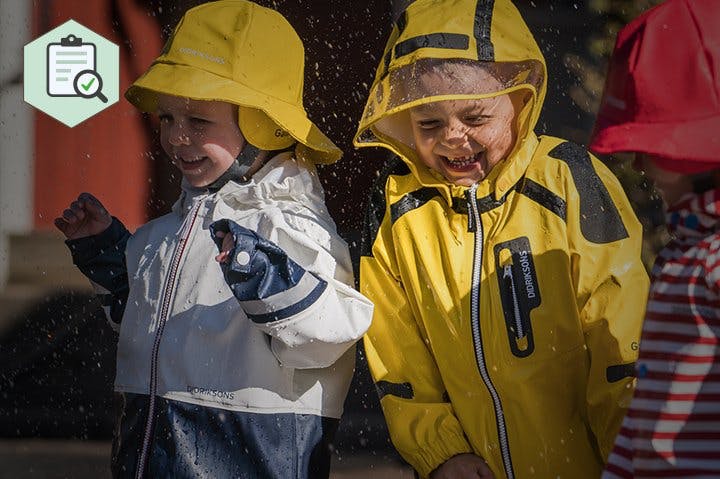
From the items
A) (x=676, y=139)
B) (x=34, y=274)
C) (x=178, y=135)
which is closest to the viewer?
(x=676, y=139)

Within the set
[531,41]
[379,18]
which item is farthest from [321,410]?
[379,18]

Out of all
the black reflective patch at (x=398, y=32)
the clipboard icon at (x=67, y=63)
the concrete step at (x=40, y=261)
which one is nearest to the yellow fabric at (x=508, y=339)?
the black reflective patch at (x=398, y=32)

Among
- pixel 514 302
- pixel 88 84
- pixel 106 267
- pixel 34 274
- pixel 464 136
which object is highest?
pixel 464 136

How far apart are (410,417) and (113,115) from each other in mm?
4311

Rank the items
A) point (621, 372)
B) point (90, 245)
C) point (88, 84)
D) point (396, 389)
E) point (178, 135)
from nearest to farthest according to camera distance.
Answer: point (621, 372) < point (396, 389) < point (178, 135) < point (90, 245) < point (88, 84)

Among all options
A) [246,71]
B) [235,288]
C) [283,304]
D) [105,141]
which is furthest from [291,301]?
[105,141]

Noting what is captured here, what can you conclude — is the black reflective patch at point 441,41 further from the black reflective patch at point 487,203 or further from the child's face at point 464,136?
the black reflective patch at point 487,203

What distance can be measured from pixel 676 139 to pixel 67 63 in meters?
4.81

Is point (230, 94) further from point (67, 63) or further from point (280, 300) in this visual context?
point (67, 63)

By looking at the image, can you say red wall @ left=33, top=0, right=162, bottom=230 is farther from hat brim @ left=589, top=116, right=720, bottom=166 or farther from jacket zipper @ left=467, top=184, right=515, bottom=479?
hat brim @ left=589, top=116, right=720, bottom=166

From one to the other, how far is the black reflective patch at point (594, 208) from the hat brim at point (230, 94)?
0.69 meters

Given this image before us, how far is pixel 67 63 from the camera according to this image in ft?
20.5

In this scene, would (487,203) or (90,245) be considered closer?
(487,203)

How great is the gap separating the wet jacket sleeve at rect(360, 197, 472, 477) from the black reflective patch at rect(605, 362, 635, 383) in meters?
0.36
